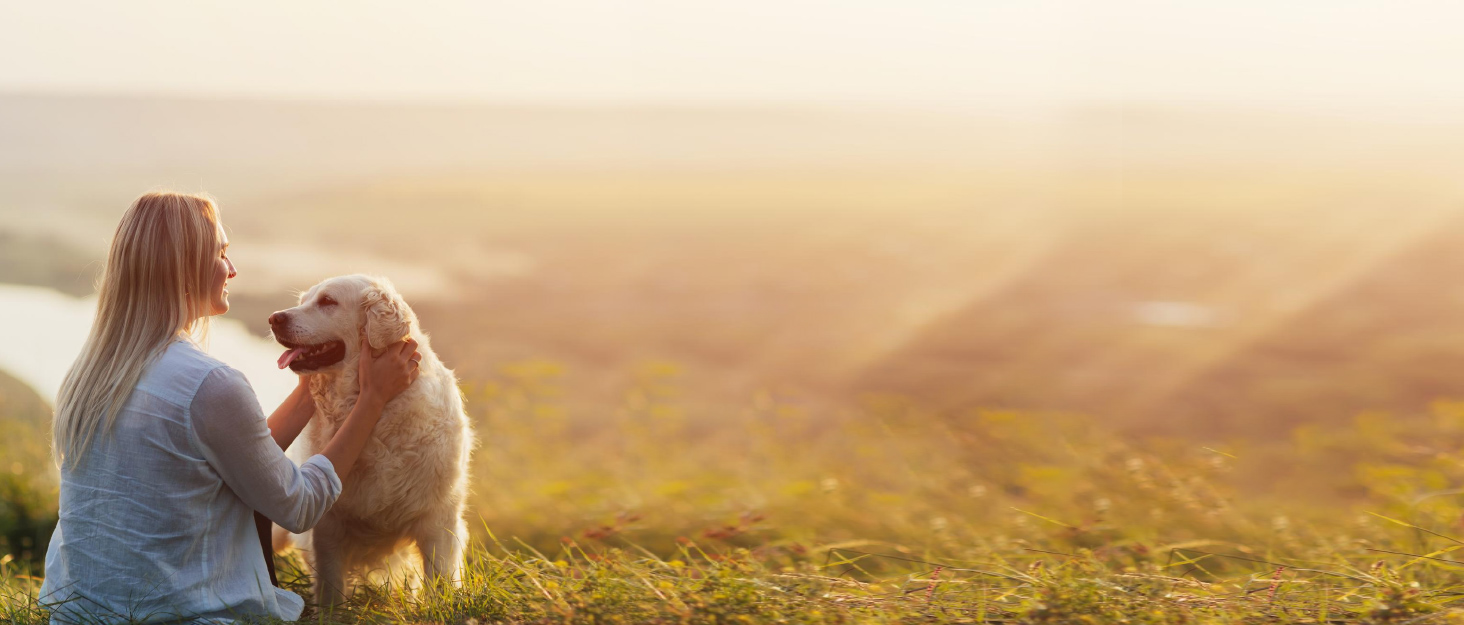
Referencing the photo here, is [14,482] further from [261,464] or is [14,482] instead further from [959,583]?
[959,583]

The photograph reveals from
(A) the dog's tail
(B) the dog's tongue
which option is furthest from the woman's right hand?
(A) the dog's tail

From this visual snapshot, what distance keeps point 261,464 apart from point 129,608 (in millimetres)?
648

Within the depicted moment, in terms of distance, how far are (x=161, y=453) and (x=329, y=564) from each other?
865 millimetres

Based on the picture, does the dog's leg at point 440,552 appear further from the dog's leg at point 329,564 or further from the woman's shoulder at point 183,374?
the woman's shoulder at point 183,374

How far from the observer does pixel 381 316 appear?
3.06 metres

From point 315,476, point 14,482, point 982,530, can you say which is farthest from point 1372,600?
point 14,482

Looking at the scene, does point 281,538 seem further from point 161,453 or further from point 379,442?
point 161,453

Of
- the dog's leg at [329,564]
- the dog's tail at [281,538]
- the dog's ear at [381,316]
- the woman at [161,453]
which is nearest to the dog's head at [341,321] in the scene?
the dog's ear at [381,316]

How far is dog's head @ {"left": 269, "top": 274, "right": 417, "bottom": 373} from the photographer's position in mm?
3043

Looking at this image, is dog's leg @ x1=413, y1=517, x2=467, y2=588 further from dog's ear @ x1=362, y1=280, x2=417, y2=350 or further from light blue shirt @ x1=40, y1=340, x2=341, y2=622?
dog's ear @ x1=362, y1=280, x2=417, y2=350

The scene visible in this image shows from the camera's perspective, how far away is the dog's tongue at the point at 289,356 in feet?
9.89

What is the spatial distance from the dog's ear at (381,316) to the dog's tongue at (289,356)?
22cm

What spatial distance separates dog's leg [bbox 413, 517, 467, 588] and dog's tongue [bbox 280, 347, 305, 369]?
0.76 m

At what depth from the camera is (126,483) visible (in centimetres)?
264
